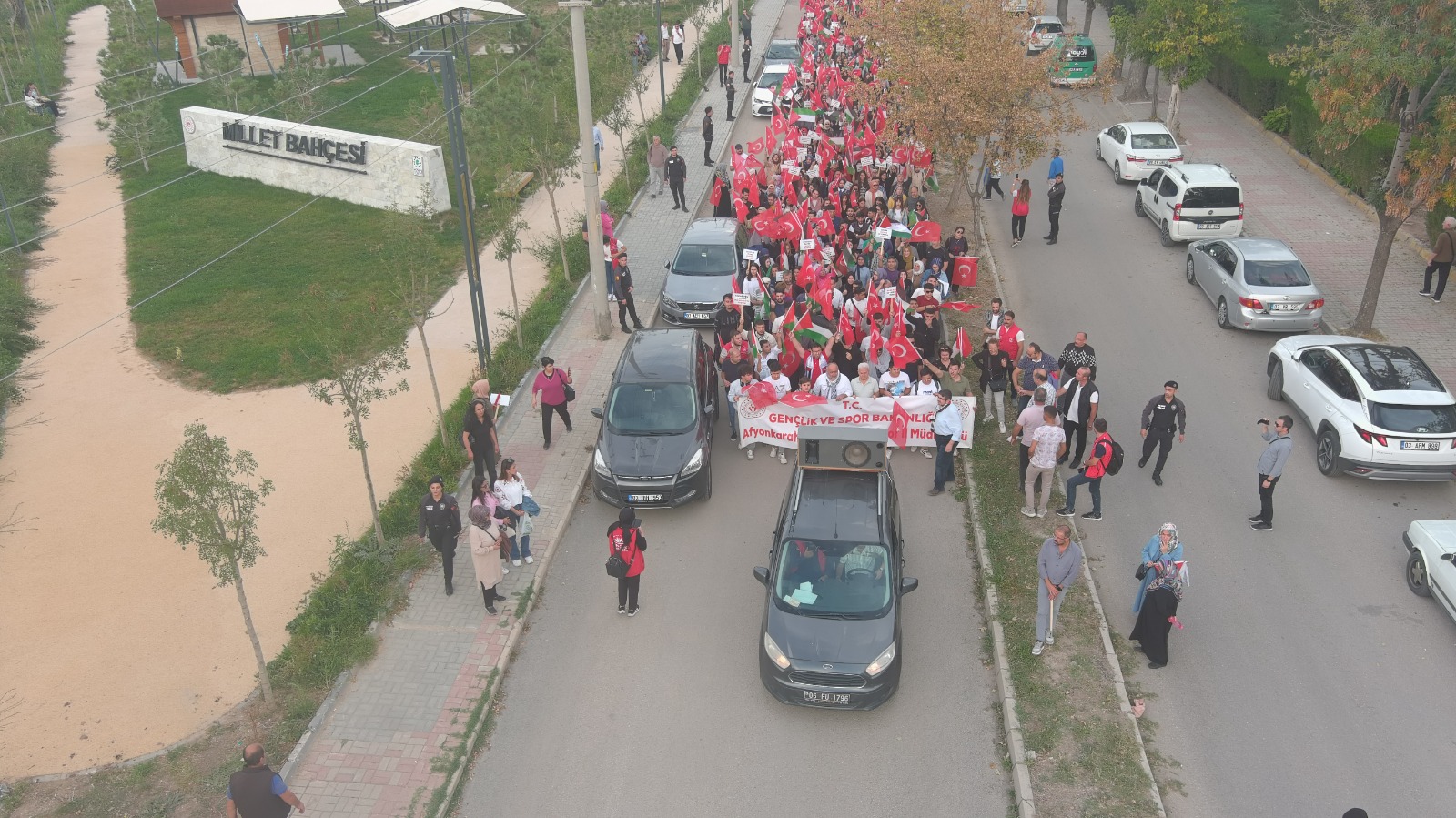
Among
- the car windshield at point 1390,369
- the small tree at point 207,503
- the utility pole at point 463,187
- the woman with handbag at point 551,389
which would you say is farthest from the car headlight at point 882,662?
the utility pole at point 463,187

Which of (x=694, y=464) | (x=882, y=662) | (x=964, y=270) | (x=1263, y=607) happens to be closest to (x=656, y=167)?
(x=964, y=270)

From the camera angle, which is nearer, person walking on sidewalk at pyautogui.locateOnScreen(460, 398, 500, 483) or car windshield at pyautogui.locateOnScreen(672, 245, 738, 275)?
person walking on sidewalk at pyautogui.locateOnScreen(460, 398, 500, 483)

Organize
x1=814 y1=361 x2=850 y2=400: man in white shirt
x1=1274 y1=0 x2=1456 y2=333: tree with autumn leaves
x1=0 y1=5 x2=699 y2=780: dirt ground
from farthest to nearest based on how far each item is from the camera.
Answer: x1=1274 y1=0 x2=1456 y2=333: tree with autumn leaves
x1=814 y1=361 x2=850 y2=400: man in white shirt
x1=0 y1=5 x2=699 y2=780: dirt ground

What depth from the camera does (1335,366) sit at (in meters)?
14.6

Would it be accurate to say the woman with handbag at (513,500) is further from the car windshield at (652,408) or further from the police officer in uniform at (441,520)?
the car windshield at (652,408)

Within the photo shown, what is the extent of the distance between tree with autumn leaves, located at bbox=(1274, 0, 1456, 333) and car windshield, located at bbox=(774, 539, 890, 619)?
1139 centimetres

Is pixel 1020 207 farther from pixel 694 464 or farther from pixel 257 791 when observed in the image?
pixel 257 791

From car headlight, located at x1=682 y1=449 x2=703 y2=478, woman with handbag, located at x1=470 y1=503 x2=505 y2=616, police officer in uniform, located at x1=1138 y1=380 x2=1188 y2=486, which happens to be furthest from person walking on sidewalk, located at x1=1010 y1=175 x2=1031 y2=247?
woman with handbag, located at x1=470 y1=503 x2=505 y2=616

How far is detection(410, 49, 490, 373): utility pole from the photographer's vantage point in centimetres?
1500

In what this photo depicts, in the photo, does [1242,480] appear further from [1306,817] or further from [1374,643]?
[1306,817]

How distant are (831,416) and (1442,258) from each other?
12.2 metres

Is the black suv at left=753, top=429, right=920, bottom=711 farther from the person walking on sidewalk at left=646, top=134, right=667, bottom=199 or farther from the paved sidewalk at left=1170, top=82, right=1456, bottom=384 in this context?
the person walking on sidewalk at left=646, top=134, right=667, bottom=199

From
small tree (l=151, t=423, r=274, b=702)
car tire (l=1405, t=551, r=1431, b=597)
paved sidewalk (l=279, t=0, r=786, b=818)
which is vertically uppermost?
small tree (l=151, t=423, r=274, b=702)

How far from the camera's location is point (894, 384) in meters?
14.7
